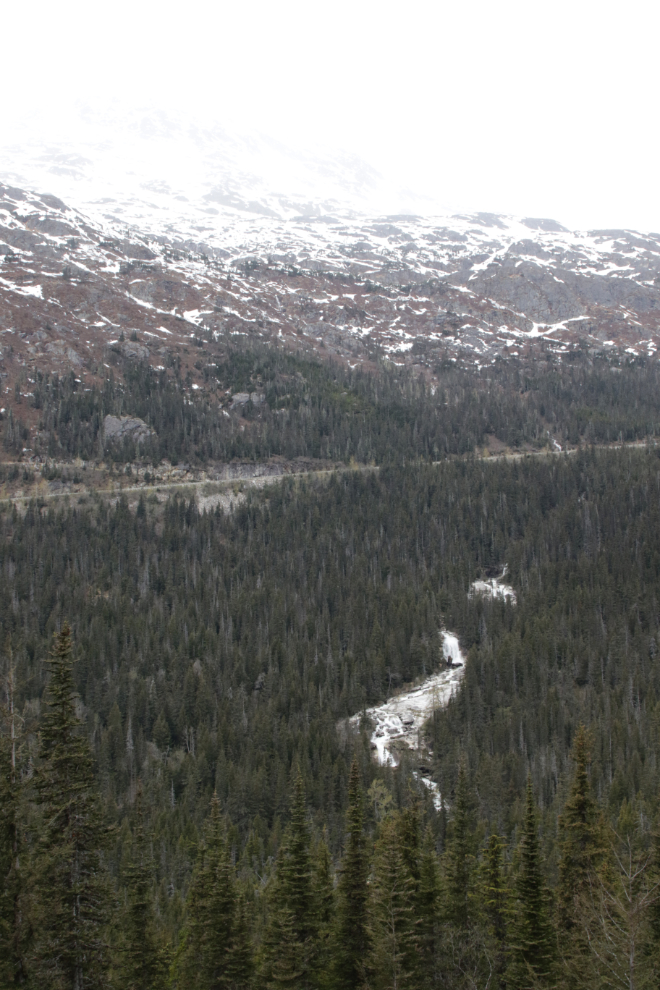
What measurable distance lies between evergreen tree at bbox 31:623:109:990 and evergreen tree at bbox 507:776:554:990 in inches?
815

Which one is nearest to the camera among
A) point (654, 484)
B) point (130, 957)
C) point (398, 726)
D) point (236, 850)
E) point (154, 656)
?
point (130, 957)

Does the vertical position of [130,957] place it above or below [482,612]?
above

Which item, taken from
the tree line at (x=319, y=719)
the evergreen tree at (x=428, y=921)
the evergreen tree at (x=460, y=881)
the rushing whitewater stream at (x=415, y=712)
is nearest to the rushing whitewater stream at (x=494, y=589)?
the tree line at (x=319, y=719)

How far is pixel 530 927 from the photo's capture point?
39.4 m

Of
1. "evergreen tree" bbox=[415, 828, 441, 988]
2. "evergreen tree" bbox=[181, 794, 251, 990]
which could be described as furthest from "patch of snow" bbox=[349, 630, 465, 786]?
"evergreen tree" bbox=[181, 794, 251, 990]

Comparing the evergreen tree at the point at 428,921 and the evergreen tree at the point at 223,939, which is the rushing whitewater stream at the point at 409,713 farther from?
the evergreen tree at the point at 223,939

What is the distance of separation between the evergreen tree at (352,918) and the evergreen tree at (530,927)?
7.68 metres

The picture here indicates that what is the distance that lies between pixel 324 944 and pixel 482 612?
125 meters

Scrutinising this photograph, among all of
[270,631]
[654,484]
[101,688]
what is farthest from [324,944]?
[654,484]

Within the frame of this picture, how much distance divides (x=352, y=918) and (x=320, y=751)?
3353 inches

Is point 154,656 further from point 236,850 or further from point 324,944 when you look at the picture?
point 324,944

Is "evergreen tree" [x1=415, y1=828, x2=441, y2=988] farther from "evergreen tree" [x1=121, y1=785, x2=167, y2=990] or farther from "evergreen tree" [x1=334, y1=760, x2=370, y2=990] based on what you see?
"evergreen tree" [x1=121, y1=785, x2=167, y2=990]

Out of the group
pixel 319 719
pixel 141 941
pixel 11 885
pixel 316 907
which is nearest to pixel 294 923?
pixel 316 907

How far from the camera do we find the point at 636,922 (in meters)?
25.3
